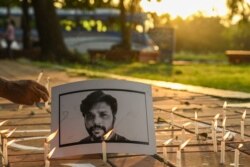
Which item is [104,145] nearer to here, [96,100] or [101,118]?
[101,118]

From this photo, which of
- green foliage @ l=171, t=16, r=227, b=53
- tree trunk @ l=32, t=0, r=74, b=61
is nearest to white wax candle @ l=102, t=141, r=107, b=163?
tree trunk @ l=32, t=0, r=74, b=61

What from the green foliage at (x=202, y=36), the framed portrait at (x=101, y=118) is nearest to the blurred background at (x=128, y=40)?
the green foliage at (x=202, y=36)

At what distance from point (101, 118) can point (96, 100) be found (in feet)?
0.48

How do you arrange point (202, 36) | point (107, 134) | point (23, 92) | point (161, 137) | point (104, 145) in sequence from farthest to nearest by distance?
point (202, 36), point (161, 137), point (104, 145), point (107, 134), point (23, 92)

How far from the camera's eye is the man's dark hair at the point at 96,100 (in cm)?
479

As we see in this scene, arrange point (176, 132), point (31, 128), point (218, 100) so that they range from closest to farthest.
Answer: point (176, 132)
point (31, 128)
point (218, 100)

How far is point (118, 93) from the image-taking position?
4.87 metres

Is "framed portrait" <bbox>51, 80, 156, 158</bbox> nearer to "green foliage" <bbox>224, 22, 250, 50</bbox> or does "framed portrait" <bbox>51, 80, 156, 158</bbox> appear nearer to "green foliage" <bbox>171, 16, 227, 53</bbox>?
"green foliage" <bbox>224, 22, 250, 50</bbox>

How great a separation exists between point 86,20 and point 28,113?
45.3 metres

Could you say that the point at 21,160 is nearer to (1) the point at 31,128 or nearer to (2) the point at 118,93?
(2) the point at 118,93

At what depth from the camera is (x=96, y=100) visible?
15.7 ft

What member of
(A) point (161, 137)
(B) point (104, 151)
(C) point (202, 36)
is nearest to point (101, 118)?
(B) point (104, 151)

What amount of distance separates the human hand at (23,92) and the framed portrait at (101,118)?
0.71 m

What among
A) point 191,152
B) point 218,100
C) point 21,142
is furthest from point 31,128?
point 218,100
